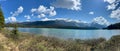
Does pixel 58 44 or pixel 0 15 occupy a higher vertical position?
pixel 0 15

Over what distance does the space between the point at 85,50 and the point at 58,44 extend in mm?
2417

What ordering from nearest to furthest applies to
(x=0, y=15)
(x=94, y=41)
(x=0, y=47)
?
(x=0, y=47) < (x=94, y=41) < (x=0, y=15)

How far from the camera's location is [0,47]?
632 inches

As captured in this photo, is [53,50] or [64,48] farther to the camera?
[64,48]

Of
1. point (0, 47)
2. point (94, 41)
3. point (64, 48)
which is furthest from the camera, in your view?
point (94, 41)

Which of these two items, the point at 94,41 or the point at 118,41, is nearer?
the point at 118,41

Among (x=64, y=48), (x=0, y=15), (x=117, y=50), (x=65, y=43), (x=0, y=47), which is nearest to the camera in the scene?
(x=0, y=47)

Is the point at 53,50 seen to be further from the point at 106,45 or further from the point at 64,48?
the point at 106,45

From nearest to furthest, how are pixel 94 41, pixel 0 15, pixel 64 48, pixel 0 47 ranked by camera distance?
pixel 0 47
pixel 64 48
pixel 94 41
pixel 0 15

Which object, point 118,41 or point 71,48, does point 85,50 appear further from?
point 118,41

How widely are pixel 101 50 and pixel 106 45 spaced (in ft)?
4.82

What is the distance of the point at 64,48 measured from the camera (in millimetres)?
18203

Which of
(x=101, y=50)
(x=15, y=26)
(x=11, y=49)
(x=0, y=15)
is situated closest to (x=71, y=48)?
(x=101, y=50)

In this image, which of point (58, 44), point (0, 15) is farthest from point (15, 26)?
point (0, 15)
